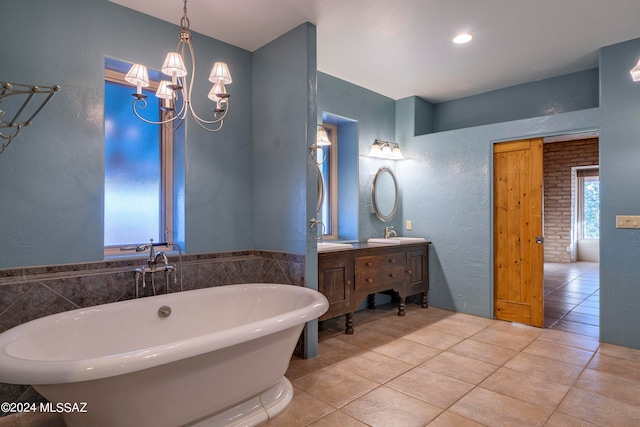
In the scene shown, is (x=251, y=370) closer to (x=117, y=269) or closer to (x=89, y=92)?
(x=117, y=269)

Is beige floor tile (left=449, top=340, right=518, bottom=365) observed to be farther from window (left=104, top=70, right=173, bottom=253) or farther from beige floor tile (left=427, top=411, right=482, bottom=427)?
window (left=104, top=70, right=173, bottom=253)

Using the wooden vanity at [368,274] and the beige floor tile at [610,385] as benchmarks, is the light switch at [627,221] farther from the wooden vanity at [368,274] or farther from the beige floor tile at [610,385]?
the wooden vanity at [368,274]

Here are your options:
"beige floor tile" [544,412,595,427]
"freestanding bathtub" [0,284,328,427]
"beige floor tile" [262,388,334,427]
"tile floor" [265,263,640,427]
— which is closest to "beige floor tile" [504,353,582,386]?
"tile floor" [265,263,640,427]

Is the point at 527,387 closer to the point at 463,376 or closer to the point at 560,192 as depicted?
the point at 463,376

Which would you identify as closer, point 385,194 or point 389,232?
point 389,232

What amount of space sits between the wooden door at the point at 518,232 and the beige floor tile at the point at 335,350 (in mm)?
1865

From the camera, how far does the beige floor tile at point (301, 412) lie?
1.95 meters

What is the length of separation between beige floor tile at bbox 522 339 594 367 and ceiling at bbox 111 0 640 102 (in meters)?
2.54

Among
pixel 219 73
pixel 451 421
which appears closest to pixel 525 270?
pixel 451 421

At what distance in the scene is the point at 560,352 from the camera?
2934 millimetres

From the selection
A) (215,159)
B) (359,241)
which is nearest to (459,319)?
(359,241)

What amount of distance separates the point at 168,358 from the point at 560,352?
120 inches

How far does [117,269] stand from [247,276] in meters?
1.03

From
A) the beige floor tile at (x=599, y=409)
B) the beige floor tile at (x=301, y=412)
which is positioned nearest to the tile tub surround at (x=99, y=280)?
the beige floor tile at (x=301, y=412)
